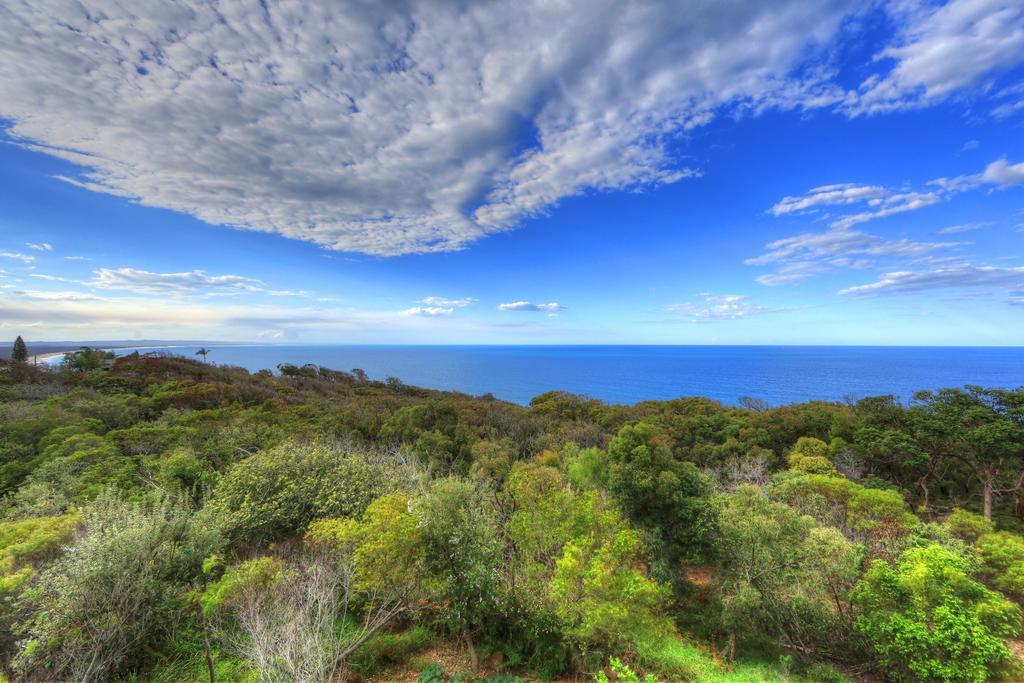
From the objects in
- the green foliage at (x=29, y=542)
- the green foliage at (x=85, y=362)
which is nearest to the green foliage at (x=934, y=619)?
the green foliage at (x=29, y=542)

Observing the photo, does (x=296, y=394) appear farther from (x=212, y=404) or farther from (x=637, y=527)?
(x=637, y=527)

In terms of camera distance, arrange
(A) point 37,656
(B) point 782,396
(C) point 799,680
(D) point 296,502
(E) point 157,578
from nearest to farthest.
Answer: (A) point 37,656 → (E) point 157,578 → (C) point 799,680 → (D) point 296,502 → (B) point 782,396

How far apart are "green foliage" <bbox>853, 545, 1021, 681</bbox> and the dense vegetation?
0.05m

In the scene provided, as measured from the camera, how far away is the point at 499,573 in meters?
12.0

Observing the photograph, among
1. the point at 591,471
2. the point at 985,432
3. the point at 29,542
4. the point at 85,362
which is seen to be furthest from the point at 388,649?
the point at 85,362

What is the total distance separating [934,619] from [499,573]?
11.6m

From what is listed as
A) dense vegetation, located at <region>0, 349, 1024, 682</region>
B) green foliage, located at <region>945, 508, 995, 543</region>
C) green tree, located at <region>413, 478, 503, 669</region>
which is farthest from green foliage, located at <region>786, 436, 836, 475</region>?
green tree, located at <region>413, 478, 503, 669</region>

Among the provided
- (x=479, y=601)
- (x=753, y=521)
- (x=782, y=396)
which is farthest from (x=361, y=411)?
(x=782, y=396)

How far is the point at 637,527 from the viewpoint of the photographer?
16.0 meters

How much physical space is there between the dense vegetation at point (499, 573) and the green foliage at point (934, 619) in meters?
0.05

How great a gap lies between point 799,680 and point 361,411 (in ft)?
115

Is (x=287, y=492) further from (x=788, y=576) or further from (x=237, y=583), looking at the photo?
(x=788, y=576)

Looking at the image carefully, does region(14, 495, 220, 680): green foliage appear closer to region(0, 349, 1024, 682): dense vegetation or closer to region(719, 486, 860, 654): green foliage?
region(0, 349, 1024, 682): dense vegetation

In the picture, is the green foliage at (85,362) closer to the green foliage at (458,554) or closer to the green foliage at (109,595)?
the green foliage at (109,595)
